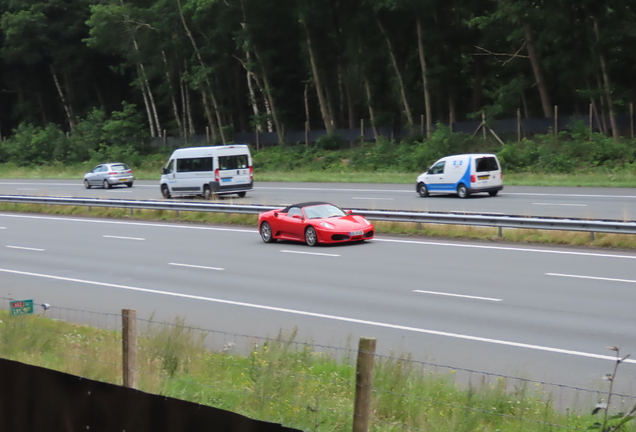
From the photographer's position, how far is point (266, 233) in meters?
23.3

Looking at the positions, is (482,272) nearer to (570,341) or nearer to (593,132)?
(570,341)

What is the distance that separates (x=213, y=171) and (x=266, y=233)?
14.2 meters

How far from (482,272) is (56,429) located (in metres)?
11.7

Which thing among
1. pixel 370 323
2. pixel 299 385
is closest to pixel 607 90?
pixel 370 323

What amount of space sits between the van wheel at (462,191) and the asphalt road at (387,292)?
1074 cm

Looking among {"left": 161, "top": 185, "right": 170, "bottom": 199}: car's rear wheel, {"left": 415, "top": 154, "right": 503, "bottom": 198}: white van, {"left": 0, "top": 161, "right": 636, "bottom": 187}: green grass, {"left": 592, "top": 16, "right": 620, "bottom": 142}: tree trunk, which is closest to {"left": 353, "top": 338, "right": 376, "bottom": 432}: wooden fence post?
{"left": 415, "top": 154, "right": 503, "bottom": 198}: white van

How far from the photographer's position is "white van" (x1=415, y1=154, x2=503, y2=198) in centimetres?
3241

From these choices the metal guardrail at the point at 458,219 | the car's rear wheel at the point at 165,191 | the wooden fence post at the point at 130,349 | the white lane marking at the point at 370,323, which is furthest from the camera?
the car's rear wheel at the point at 165,191

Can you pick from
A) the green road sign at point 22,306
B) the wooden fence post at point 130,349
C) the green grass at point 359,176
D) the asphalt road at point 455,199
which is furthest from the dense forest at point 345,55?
the wooden fence post at point 130,349

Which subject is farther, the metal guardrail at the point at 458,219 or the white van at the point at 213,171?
the white van at the point at 213,171

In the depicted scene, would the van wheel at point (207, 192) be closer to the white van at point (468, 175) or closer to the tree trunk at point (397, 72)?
the white van at point (468, 175)

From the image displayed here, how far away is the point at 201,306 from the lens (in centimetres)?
1410

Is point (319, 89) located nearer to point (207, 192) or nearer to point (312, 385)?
point (207, 192)

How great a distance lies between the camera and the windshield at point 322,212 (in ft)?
72.7
